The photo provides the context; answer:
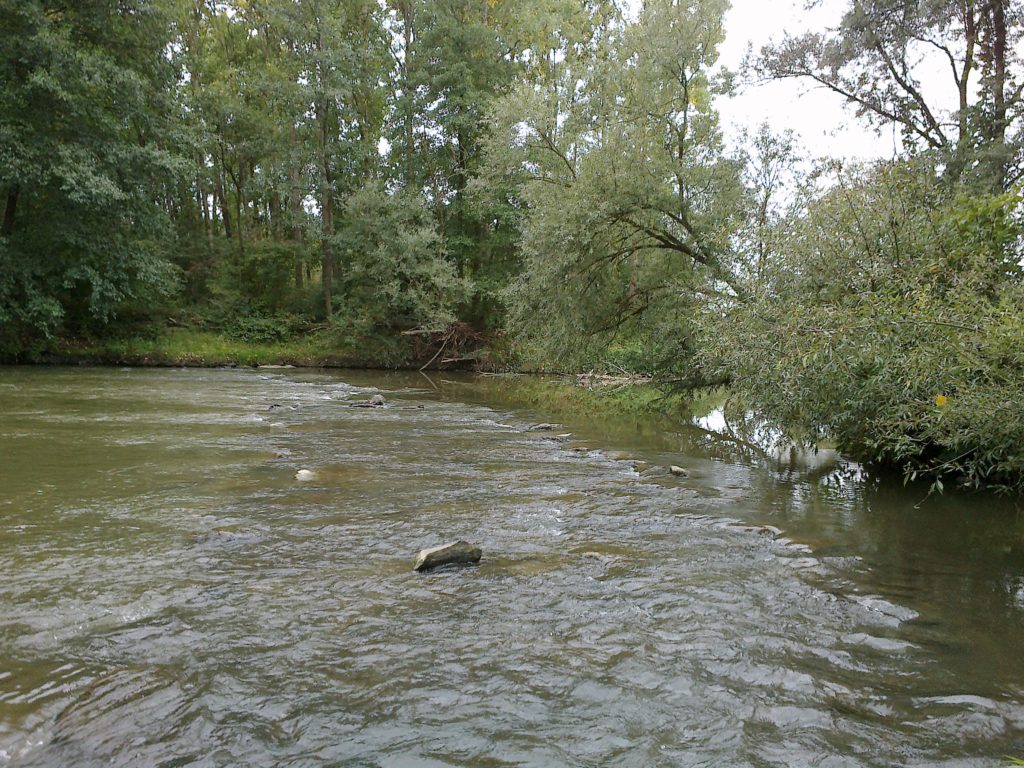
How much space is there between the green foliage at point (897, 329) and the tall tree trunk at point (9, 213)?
28642 mm

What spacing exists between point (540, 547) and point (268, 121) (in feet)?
130

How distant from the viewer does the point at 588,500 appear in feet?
28.8

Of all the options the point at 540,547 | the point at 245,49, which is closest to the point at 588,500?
the point at 540,547

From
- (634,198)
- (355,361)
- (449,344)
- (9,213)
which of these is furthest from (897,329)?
(9,213)

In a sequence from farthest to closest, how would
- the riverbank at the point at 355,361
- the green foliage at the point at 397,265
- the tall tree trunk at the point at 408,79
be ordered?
the tall tree trunk at the point at 408,79
the green foliage at the point at 397,265
the riverbank at the point at 355,361

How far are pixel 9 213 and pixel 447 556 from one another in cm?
3051

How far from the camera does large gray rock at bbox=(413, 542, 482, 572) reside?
6078 millimetres

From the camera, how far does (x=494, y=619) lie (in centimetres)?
511

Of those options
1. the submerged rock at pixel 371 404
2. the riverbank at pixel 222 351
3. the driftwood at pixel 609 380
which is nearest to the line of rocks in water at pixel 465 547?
the driftwood at pixel 609 380

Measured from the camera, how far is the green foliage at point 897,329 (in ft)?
22.2

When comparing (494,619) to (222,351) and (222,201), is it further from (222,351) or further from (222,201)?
(222,201)

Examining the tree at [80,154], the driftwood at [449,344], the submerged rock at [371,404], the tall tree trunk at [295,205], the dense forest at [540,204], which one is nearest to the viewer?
the dense forest at [540,204]

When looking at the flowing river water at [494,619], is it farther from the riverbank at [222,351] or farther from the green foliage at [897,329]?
the riverbank at [222,351]

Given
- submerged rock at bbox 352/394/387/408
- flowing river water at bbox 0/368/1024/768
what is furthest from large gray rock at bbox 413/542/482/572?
submerged rock at bbox 352/394/387/408
